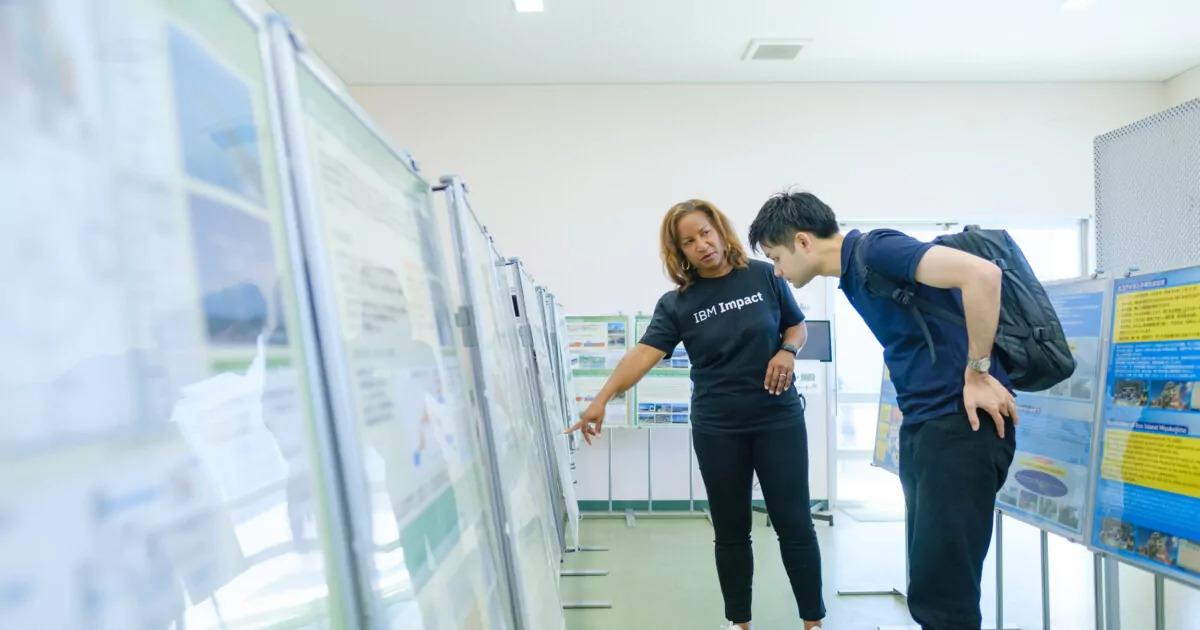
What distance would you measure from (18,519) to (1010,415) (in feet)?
5.05

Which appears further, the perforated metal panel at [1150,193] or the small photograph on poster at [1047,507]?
the small photograph on poster at [1047,507]

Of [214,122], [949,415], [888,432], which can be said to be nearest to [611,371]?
[888,432]

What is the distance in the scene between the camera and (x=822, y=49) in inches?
187

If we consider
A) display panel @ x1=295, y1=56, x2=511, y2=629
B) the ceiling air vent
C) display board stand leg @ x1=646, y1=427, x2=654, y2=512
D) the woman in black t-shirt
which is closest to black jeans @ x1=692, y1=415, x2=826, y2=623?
the woman in black t-shirt

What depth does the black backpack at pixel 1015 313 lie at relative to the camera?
54.7 inches

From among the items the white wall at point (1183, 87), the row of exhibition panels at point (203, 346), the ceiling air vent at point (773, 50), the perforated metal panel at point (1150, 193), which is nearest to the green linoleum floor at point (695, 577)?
the perforated metal panel at point (1150, 193)

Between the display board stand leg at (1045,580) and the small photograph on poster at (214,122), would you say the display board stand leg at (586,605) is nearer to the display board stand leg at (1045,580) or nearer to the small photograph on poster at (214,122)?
the display board stand leg at (1045,580)

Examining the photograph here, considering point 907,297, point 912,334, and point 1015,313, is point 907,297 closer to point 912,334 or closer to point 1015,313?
point 912,334

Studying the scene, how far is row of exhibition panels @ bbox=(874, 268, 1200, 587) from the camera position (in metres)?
1.57

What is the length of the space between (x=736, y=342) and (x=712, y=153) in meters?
3.53

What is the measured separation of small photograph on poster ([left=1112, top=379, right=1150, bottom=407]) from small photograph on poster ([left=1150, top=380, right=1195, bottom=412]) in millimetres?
19

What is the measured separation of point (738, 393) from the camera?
81.4 inches

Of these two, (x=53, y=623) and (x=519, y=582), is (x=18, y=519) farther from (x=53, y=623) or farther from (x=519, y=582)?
(x=519, y=582)

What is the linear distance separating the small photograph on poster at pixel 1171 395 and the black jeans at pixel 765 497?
0.83m
